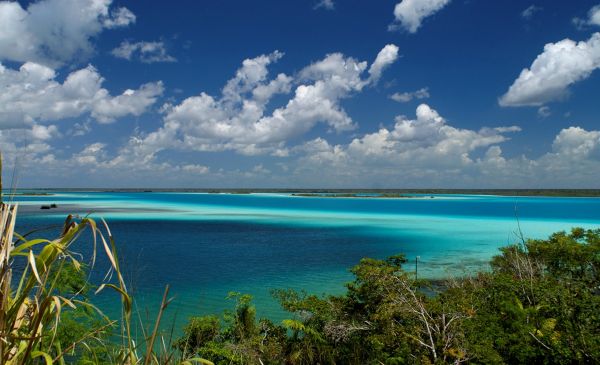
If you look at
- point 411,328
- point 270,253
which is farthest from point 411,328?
point 270,253

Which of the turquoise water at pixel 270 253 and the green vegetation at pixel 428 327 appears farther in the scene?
the turquoise water at pixel 270 253

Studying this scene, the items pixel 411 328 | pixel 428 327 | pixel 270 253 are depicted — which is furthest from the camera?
pixel 270 253

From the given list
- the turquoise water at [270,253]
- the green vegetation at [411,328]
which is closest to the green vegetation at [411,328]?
the green vegetation at [411,328]

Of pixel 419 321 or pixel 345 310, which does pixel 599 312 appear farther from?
pixel 345 310

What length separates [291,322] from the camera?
43.0ft

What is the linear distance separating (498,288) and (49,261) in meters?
11.8

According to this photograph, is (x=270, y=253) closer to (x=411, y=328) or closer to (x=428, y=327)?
(x=411, y=328)

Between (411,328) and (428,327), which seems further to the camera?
(411,328)

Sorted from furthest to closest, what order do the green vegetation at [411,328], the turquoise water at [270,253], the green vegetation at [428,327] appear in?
the turquoise water at [270,253], the green vegetation at [428,327], the green vegetation at [411,328]

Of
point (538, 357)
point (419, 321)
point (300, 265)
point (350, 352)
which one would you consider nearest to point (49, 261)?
point (419, 321)

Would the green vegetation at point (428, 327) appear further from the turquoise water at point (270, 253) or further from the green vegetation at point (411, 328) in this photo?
the turquoise water at point (270, 253)

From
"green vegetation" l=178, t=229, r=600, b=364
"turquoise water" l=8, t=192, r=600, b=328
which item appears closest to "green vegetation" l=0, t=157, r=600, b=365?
"green vegetation" l=178, t=229, r=600, b=364

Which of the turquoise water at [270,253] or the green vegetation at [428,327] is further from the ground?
the green vegetation at [428,327]

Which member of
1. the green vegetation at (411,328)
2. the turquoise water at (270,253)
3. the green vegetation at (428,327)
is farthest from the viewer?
the turquoise water at (270,253)
